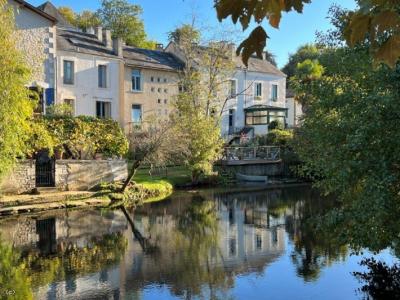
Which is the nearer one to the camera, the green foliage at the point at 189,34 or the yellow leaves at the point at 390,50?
the yellow leaves at the point at 390,50

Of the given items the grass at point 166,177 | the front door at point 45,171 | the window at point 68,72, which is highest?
the window at point 68,72

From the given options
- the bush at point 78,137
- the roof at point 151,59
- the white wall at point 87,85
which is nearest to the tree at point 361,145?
the bush at point 78,137

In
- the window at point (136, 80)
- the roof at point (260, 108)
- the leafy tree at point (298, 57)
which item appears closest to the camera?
the window at point (136, 80)

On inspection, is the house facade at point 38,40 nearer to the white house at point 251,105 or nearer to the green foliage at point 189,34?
the green foliage at point 189,34

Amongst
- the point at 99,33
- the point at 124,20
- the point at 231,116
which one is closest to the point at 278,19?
the point at 99,33

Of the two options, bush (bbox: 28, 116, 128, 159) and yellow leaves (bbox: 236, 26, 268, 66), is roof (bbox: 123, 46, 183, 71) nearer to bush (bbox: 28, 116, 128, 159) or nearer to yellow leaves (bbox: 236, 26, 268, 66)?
bush (bbox: 28, 116, 128, 159)

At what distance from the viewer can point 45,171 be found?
22.2 metres

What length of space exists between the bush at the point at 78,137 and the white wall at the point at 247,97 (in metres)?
17.7

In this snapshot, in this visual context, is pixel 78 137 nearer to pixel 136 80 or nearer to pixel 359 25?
pixel 136 80

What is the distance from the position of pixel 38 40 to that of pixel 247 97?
2152 centimetres

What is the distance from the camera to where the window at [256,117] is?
43344 millimetres

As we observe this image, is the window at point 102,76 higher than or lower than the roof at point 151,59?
lower

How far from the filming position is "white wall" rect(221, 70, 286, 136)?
4217 centimetres

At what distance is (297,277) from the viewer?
1160 cm
